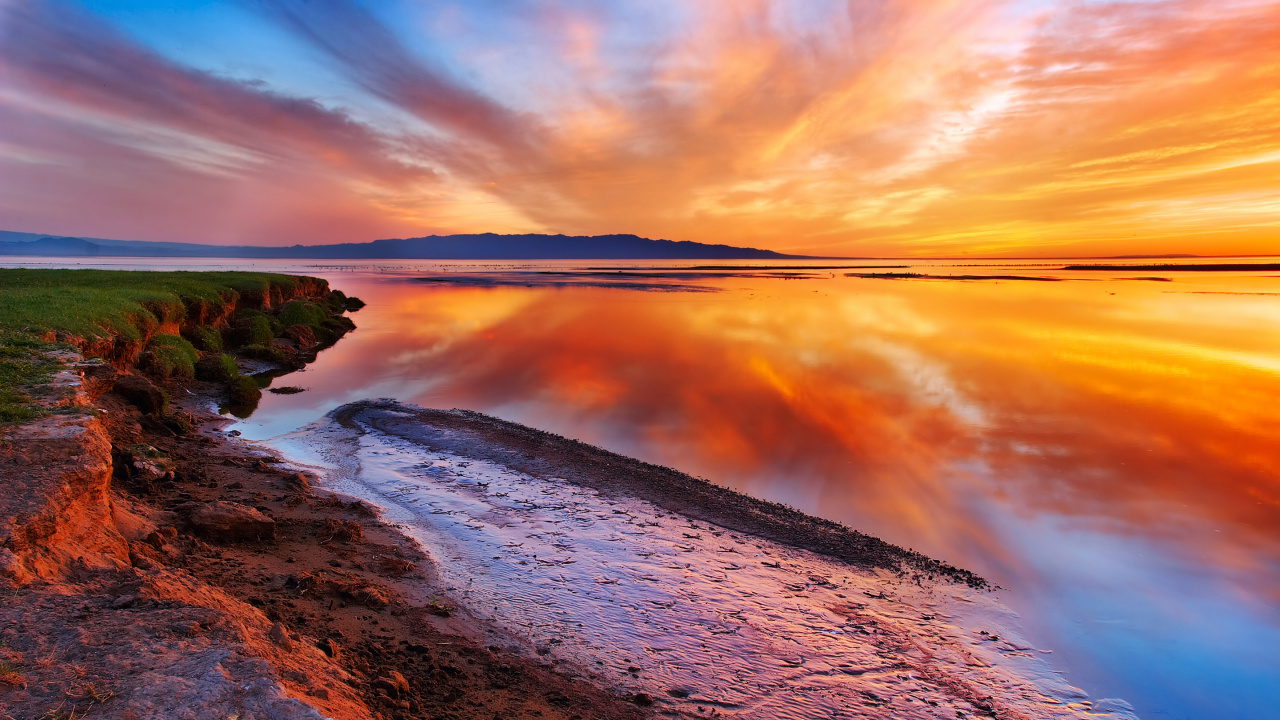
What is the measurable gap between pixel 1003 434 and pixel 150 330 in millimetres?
23213

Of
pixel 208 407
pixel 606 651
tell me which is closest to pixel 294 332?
pixel 208 407

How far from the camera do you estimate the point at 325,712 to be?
3852 mm

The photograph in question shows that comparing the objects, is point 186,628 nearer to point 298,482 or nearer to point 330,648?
point 330,648

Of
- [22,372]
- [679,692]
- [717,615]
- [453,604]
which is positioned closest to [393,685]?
[453,604]

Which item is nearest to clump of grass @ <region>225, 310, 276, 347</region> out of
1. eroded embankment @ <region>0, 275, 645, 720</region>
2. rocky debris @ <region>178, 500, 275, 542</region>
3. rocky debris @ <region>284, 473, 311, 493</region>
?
eroded embankment @ <region>0, 275, 645, 720</region>

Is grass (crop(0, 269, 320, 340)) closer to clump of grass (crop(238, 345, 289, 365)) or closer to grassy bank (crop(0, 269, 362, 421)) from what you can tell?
grassy bank (crop(0, 269, 362, 421))

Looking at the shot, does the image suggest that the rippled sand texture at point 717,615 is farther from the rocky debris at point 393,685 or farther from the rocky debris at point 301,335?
the rocky debris at point 301,335

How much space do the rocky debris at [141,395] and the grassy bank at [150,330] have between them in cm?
121

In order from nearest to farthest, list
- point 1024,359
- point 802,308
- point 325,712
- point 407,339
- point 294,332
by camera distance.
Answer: point 325,712
point 1024,359
point 294,332
point 407,339
point 802,308

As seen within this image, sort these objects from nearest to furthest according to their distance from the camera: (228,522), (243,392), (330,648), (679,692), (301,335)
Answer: (330,648) < (679,692) < (228,522) < (243,392) < (301,335)

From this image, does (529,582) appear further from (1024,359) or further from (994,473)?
(1024,359)

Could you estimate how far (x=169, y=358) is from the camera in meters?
15.3

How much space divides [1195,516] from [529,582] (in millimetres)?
11517

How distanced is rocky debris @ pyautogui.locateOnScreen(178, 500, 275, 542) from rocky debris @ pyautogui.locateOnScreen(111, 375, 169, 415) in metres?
5.34
